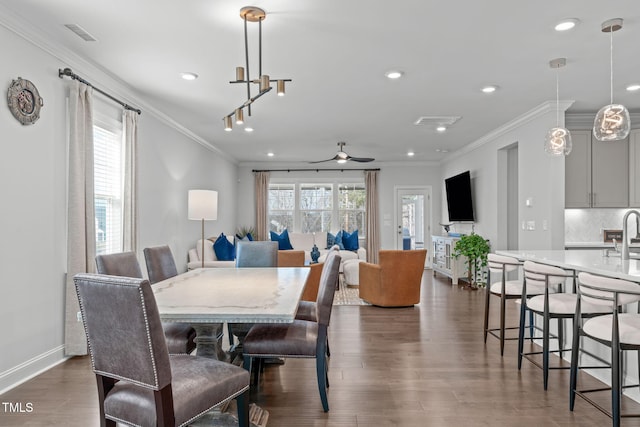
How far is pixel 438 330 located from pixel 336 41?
3.08 m

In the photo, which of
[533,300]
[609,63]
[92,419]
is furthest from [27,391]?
[609,63]

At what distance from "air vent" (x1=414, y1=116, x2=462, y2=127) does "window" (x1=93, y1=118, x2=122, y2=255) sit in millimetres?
3857

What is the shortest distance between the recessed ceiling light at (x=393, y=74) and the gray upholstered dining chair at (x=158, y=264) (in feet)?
8.65

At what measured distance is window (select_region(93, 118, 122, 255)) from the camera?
3893mm

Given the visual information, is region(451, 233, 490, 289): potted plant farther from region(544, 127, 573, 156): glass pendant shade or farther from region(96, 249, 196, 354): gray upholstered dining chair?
region(96, 249, 196, 354): gray upholstered dining chair

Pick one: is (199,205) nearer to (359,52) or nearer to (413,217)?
(359,52)

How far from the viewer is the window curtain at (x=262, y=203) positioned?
9562mm

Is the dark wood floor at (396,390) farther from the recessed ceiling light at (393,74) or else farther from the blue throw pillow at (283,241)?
the blue throw pillow at (283,241)

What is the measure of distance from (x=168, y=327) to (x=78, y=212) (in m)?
1.41

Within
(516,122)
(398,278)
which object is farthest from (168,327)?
(516,122)

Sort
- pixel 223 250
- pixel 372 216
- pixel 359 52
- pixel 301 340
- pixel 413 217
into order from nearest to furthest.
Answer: pixel 301 340 < pixel 359 52 < pixel 223 250 < pixel 372 216 < pixel 413 217

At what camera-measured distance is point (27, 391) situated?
8.96ft

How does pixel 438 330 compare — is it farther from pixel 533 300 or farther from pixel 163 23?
pixel 163 23

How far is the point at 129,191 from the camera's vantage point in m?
4.19
